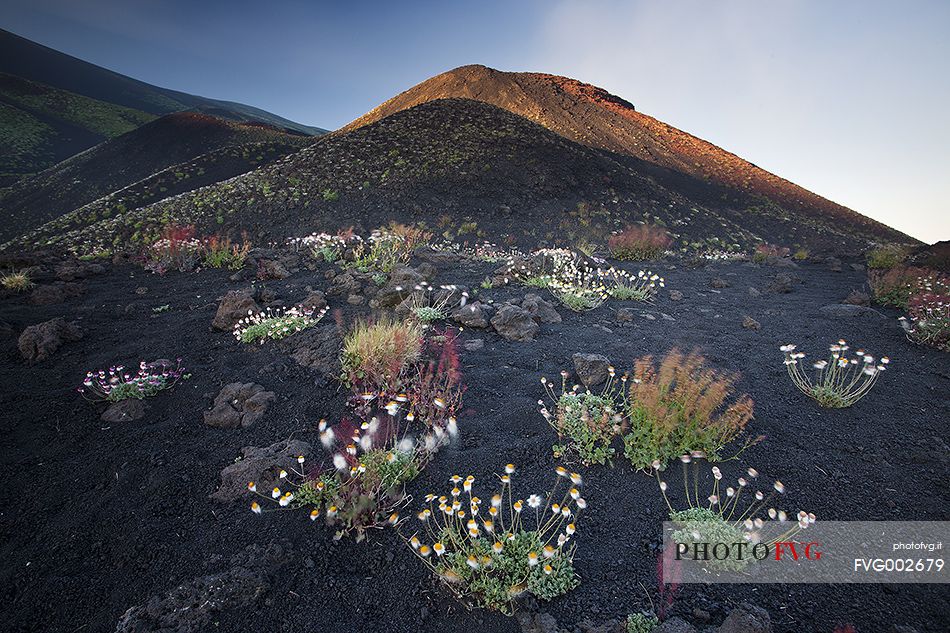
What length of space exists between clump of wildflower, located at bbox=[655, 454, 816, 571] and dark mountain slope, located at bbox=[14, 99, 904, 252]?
12.6 m

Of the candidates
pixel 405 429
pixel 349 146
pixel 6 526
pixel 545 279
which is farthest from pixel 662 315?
pixel 349 146

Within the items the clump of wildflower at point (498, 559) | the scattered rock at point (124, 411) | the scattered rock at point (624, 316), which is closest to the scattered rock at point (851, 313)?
the scattered rock at point (624, 316)

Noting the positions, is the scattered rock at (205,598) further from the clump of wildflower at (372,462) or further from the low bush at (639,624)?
the low bush at (639,624)

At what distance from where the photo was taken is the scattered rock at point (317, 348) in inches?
164

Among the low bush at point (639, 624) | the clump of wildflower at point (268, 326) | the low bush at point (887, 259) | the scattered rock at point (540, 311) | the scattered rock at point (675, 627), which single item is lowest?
the clump of wildflower at point (268, 326)

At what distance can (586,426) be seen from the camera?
310 centimetres

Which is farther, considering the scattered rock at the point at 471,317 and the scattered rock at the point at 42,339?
the scattered rock at the point at 471,317

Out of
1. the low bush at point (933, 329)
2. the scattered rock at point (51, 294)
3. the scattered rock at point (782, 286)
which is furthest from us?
the scattered rock at point (782, 286)

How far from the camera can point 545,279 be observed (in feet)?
24.3

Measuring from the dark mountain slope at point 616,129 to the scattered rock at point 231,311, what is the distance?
101 feet

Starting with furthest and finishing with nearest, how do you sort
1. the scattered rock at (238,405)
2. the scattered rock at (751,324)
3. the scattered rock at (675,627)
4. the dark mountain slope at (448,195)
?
the dark mountain slope at (448,195) < the scattered rock at (751,324) < the scattered rock at (238,405) < the scattered rock at (675,627)

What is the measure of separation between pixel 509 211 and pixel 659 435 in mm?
14479

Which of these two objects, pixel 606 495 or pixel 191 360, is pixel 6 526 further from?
pixel 606 495

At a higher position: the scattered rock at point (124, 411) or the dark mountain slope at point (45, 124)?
the dark mountain slope at point (45, 124)
